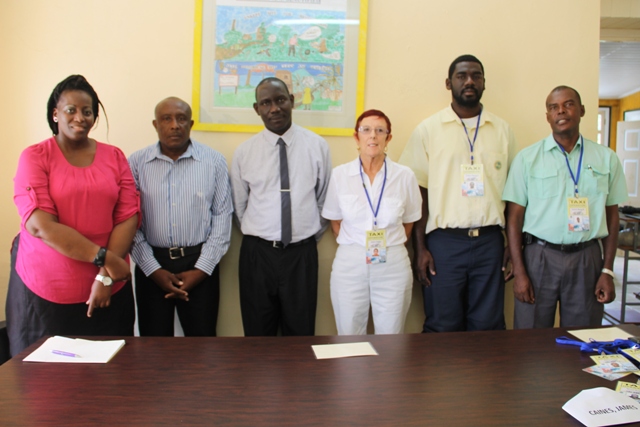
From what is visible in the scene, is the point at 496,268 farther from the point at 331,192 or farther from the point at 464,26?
the point at 464,26

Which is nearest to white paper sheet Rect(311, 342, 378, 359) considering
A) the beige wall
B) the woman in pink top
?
the woman in pink top

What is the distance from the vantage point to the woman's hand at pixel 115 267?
2129 mm

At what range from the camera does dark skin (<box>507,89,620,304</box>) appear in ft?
8.55

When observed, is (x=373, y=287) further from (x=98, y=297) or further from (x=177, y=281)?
(x=98, y=297)

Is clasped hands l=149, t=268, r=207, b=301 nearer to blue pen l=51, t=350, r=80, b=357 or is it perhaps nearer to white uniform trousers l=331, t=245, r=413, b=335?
white uniform trousers l=331, t=245, r=413, b=335

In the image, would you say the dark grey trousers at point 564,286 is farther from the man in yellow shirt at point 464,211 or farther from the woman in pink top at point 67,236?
the woman in pink top at point 67,236

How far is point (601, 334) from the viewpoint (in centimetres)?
193

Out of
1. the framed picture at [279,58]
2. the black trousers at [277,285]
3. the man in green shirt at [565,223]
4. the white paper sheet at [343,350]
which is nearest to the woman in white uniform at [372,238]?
the black trousers at [277,285]

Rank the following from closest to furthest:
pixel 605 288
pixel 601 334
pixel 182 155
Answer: pixel 601 334 → pixel 605 288 → pixel 182 155

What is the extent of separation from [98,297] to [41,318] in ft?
1.01

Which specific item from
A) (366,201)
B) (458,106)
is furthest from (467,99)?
(366,201)

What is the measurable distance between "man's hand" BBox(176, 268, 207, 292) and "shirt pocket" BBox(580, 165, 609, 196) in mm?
2245

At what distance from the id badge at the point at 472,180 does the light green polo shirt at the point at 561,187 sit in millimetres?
221

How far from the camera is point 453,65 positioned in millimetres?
2912
